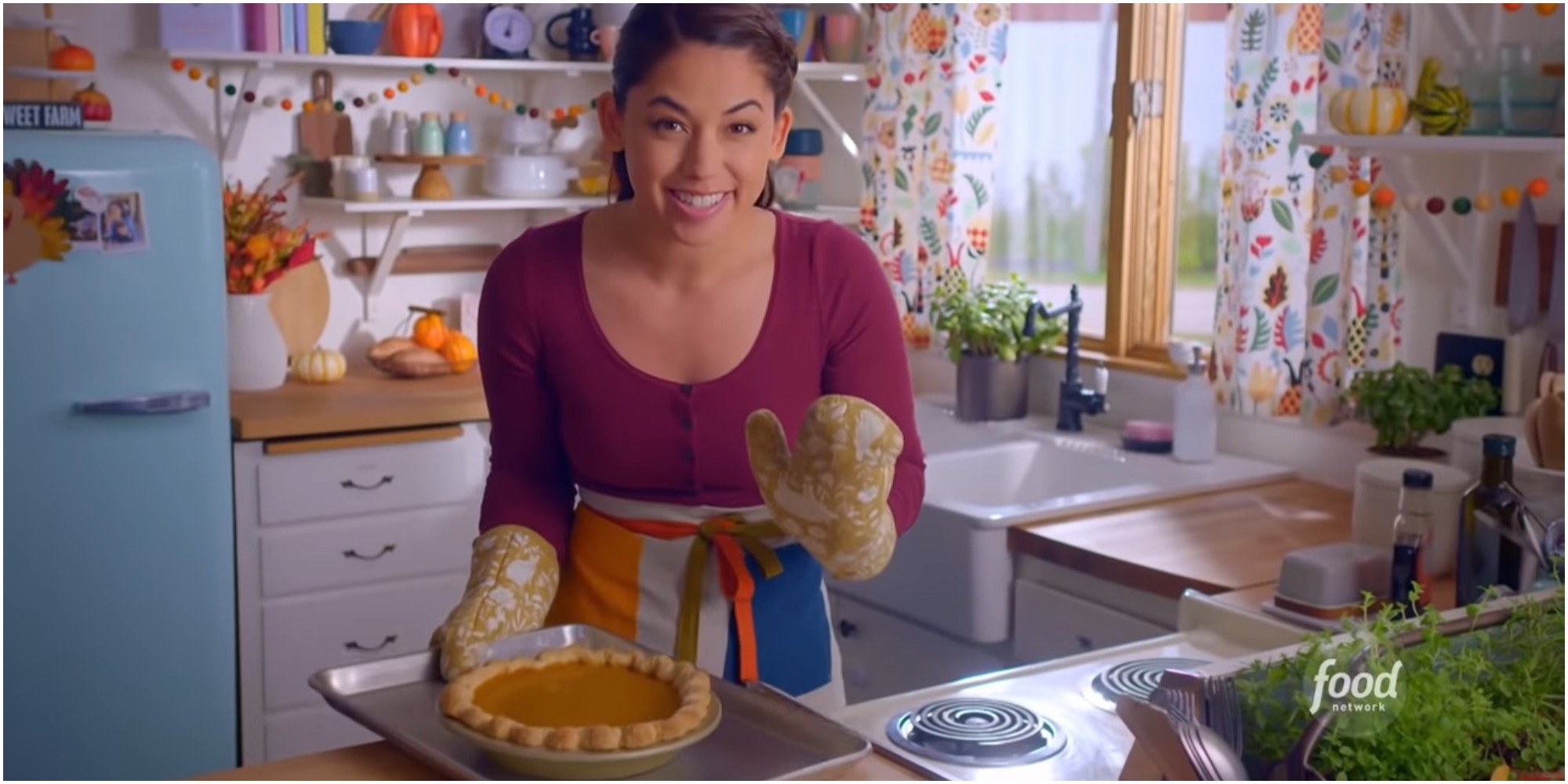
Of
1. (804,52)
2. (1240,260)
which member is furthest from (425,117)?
(1240,260)

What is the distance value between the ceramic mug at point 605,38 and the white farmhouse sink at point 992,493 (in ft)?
3.31

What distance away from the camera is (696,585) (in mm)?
1723

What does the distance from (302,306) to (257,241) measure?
0.83ft

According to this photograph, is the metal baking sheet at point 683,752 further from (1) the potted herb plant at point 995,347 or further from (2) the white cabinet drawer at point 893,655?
(1) the potted herb plant at point 995,347

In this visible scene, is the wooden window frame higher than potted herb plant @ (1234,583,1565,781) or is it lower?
higher

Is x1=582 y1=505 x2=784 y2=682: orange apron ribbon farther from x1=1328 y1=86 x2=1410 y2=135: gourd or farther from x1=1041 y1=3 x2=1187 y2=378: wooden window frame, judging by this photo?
x1=1041 y1=3 x2=1187 y2=378: wooden window frame

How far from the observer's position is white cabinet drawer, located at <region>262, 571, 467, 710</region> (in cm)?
316

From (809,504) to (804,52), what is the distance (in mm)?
2477

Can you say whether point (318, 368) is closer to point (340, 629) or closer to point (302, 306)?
point (302, 306)

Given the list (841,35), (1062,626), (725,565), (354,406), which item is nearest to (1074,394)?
(1062,626)

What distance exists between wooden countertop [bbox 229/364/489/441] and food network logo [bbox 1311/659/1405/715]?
2.20 meters

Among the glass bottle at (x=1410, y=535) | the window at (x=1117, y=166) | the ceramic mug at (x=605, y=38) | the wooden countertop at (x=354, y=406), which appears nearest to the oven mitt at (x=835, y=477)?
the glass bottle at (x=1410, y=535)

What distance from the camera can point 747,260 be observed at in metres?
1.71

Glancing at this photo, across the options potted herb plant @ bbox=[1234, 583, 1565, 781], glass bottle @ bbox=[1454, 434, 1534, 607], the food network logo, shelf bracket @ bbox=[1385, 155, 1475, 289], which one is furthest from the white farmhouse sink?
the food network logo
